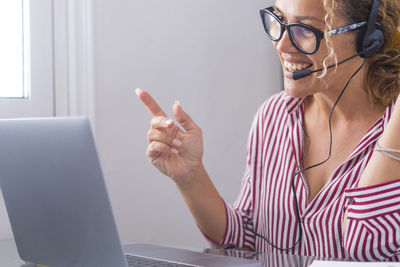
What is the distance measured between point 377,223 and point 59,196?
0.58 m

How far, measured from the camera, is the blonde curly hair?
1185mm

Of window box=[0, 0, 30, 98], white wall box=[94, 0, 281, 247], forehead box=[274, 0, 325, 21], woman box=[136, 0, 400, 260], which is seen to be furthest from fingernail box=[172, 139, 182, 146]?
window box=[0, 0, 30, 98]

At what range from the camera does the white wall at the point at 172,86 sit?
1562 millimetres

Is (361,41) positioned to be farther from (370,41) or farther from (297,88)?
(297,88)

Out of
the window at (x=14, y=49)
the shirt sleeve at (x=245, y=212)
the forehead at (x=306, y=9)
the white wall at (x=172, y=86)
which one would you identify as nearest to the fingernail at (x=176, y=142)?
the shirt sleeve at (x=245, y=212)

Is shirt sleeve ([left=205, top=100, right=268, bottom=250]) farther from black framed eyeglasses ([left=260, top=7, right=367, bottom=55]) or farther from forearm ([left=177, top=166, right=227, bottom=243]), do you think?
black framed eyeglasses ([left=260, top=7, right=367, bottom=55])

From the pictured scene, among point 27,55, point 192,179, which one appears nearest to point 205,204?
point 192,179

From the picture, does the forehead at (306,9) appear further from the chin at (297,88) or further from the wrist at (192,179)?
the wrist at (192,179)

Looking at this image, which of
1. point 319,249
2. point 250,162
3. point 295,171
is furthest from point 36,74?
point 319,249

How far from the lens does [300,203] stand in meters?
1.27

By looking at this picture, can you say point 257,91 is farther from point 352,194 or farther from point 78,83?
point 352,194

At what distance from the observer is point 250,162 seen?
1.41 meters

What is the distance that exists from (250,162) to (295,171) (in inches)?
5.3

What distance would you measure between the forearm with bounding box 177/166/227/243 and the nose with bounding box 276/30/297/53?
0.30 metres
